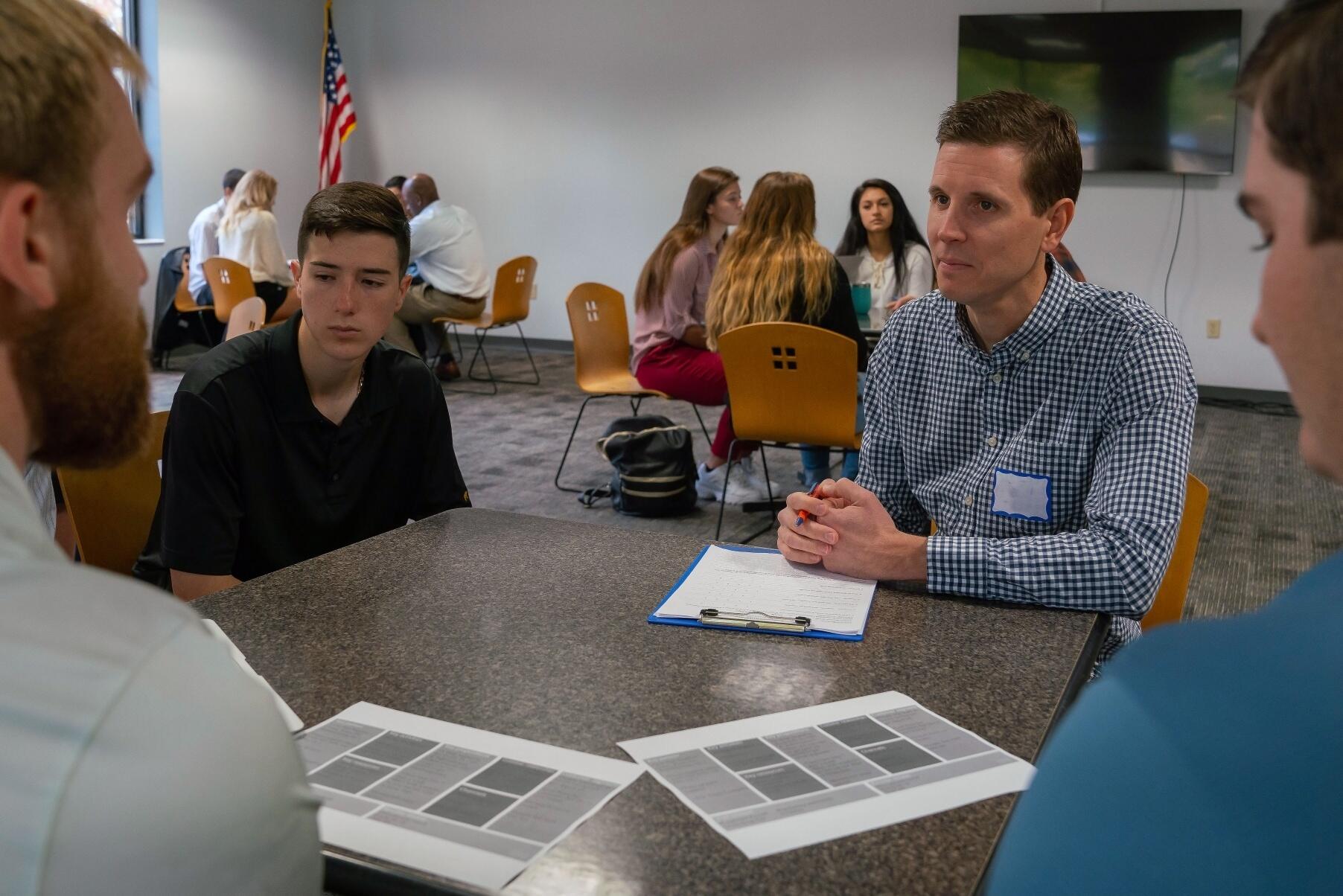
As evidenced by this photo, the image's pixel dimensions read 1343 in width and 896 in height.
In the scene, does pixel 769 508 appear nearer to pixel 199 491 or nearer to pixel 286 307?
pixel 199 491

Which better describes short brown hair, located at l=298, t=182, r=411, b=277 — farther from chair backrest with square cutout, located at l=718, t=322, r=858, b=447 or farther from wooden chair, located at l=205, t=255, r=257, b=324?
wooden chair, located at l=205, t=255, r=257, b=324

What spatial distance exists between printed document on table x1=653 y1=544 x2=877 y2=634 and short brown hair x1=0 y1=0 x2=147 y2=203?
2.88 ft

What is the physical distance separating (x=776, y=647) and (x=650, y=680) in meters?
0.18

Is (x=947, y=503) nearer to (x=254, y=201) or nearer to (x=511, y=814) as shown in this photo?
(x=511, y=814)

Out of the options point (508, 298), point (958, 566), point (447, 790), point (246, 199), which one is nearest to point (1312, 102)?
point (447, 790)

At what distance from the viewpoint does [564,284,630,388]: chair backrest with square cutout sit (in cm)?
495

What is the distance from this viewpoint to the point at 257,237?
26.0 feet

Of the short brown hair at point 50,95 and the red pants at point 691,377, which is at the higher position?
the short brown hair at point 50,95

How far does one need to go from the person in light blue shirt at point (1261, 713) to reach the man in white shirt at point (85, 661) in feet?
1.15

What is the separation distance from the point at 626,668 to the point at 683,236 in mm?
3912

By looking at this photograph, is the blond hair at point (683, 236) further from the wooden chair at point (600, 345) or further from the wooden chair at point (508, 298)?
the wooden chair at point (508, 298)

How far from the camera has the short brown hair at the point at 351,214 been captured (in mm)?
2111

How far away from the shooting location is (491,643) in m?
1.27

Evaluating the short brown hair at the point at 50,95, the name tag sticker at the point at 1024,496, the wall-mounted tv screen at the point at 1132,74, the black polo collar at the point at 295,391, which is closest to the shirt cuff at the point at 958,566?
the name tag sticker at the point at 1024,496
